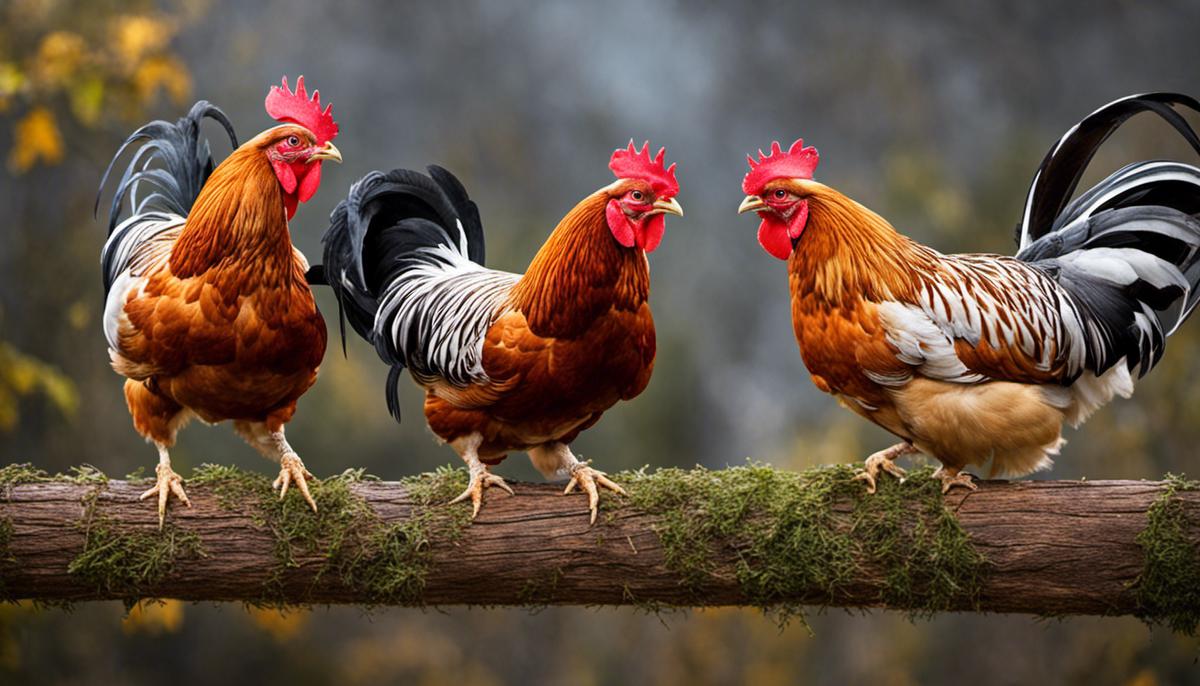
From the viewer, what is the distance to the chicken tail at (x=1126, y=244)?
3260mm

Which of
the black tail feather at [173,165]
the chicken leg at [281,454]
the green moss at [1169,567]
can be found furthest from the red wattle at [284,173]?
the green moss at [1169,567]

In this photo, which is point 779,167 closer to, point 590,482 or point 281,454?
point 590,482

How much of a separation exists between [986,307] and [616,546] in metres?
1.28

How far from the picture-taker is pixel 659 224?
10.5 ft

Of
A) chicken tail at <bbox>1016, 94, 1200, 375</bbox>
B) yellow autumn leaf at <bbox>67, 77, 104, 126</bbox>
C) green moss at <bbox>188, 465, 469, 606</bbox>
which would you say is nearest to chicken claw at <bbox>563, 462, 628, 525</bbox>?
green moss at <bbox>188, 465, 469, 606</bbox>

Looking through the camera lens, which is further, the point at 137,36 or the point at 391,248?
the point at 137,36

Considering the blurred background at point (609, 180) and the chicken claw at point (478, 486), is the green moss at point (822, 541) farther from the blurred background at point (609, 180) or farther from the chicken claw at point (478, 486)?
the blurred background at point (609, 180)

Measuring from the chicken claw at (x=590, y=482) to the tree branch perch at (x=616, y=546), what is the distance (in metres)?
0.04

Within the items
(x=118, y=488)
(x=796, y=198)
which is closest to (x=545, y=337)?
(x=796, y=198)

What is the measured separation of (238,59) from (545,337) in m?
4.51

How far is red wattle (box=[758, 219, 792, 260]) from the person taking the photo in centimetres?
330

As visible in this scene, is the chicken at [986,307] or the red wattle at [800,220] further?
the red wattle at [800,220]

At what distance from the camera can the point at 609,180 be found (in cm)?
722

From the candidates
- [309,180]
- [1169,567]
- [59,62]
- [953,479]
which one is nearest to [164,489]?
[309,180]
